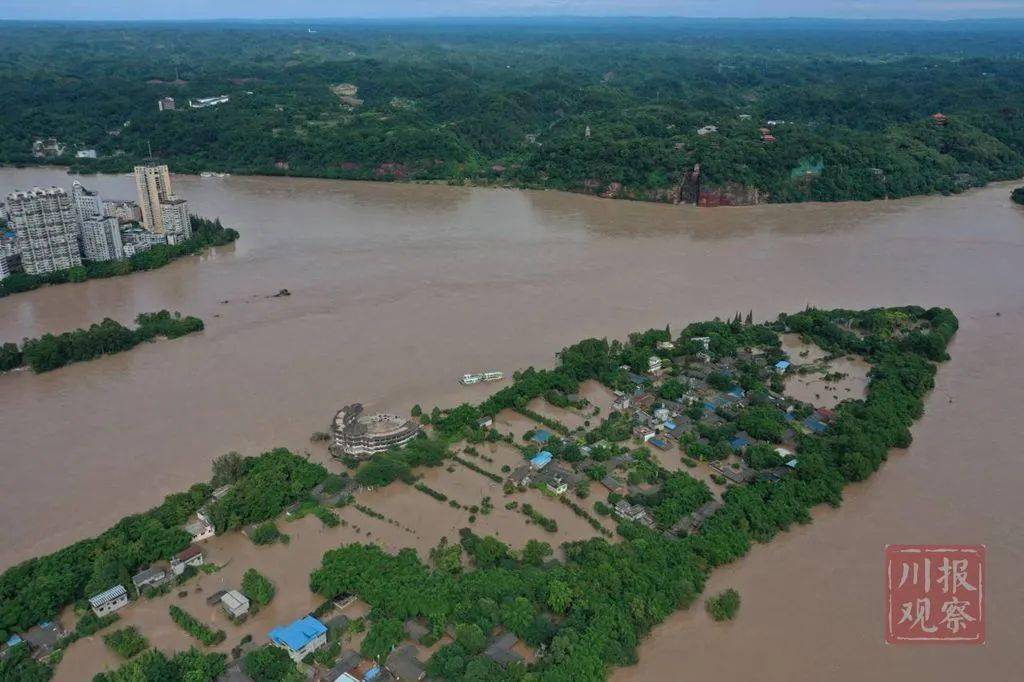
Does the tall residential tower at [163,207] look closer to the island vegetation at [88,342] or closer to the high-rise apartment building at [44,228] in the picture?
the high-rise apartment building at [44,228]

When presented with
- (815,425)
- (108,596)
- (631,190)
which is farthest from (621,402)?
(631,190)

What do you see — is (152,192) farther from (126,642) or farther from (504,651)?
(504,651)

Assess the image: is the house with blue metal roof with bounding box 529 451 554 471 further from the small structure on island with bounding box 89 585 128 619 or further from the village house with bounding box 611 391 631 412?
the small structure on island with bounding box 89 585 128 619

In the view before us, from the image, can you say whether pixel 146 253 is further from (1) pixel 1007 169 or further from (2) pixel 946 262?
(1) pixel 1007 169

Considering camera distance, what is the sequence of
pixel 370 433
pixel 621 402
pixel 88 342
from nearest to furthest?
pixel 370 433, pixel 621 402, pixel 88 342

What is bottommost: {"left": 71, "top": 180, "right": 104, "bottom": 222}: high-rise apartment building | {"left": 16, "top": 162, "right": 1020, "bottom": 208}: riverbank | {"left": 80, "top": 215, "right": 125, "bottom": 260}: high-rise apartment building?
{"left": 16, "top": 162, "right": 1020, "bottom": 208}: riverbank

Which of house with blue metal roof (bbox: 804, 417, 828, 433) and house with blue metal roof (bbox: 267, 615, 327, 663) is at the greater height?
house with blue metal roof (bbox: 267, 615, 327, 663)

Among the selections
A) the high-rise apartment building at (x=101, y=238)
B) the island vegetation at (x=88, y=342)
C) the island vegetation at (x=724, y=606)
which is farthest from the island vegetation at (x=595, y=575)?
the high-rise apartment building at (x=101, y=238)

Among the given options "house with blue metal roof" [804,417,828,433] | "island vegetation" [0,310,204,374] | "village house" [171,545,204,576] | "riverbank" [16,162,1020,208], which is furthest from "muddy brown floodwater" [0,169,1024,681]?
"village house" [171,545,204,576]
